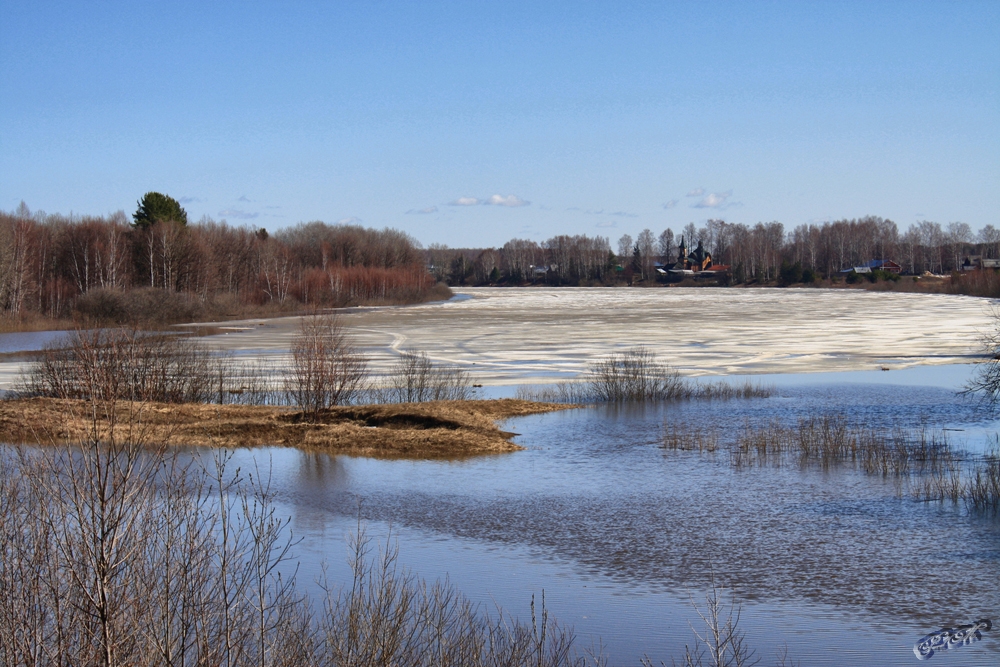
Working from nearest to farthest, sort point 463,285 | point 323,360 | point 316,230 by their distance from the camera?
1. point 323,360
2. point 316,230
3. point 463,285

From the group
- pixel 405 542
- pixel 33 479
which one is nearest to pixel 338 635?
pixel 33 479

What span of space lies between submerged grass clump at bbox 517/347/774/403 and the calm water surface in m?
5.61

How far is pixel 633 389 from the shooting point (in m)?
25.5

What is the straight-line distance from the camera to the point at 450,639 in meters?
7.19

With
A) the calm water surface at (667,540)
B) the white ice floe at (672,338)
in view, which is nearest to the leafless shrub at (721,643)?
the calm water surface at (667,540)

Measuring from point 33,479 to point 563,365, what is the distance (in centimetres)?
2587

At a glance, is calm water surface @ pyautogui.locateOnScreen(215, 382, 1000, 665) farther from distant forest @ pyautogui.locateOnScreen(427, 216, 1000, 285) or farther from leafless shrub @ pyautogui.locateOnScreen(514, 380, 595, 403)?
distant forest @ pyautogui.locateOnScreen(427, 216, 1000, 285)

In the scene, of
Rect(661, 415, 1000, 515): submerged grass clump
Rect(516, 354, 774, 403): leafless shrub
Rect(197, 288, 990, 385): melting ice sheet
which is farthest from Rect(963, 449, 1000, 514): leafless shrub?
Rect(197, 288, 990, 385): melting ice sheet

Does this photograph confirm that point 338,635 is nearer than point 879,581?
Yes

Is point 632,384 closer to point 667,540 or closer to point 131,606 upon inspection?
point 667,540

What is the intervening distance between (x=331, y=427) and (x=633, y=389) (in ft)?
29.9

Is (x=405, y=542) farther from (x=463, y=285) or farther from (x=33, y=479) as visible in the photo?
(x=463, y=285)

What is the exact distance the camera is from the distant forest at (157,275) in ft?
191

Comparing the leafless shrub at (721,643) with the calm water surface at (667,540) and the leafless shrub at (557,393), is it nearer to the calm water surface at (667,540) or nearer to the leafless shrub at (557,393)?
the calm water surface at (667,540)
